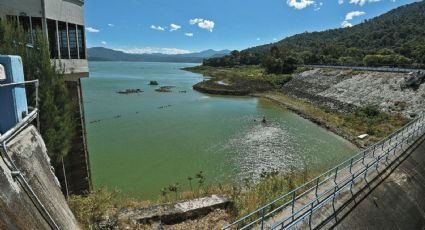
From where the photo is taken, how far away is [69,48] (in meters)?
11.4

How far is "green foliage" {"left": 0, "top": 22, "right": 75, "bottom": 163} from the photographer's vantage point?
25.7 feet

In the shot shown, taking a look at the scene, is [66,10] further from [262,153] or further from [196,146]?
[262,153]

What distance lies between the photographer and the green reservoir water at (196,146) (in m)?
16.7

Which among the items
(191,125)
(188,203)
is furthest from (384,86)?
(188,203)

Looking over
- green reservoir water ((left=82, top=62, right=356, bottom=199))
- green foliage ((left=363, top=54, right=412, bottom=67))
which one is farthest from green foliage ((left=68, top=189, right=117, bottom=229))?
green foliage ((left=363, top=54, right=412, bottom=67))

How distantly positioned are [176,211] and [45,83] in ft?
19.0

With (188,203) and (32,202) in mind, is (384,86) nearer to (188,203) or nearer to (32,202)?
(188,203)

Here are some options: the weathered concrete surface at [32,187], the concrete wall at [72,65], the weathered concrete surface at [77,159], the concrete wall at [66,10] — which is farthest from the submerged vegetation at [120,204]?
the concrete wall at [66,10]

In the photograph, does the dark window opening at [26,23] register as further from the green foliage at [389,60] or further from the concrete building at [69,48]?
the green foliage at [389,60]

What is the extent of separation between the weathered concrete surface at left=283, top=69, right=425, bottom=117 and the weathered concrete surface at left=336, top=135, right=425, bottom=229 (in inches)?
751

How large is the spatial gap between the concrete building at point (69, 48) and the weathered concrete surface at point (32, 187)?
4.36 metres

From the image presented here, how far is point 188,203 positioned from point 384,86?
114 ft

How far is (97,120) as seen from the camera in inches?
1235

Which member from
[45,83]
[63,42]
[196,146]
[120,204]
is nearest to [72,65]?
[63,42]
